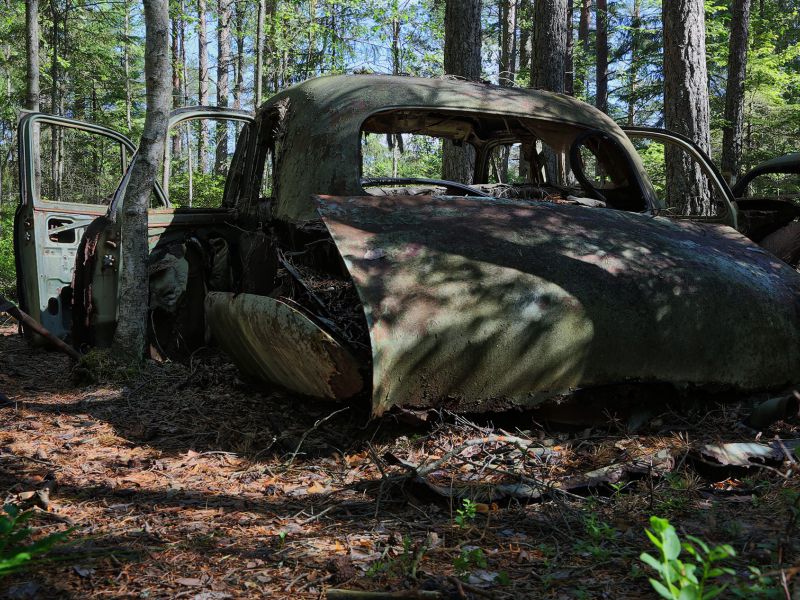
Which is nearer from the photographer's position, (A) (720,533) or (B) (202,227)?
(A) (720,533)

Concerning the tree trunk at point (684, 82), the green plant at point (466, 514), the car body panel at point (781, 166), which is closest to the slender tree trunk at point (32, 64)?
the tree trunk at point (684, 82)

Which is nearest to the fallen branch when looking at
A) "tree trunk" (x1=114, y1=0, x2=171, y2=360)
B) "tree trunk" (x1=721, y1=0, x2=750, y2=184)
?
"tree trunk" (x1=114, y1=0, x2=171, y2=360)

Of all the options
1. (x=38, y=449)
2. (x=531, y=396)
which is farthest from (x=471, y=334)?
(x=38, y=449)

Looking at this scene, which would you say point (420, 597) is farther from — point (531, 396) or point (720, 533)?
point (531, 396)

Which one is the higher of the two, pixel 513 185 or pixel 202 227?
pixel 513 185

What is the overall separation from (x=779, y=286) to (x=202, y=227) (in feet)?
12.8

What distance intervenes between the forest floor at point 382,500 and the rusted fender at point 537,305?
0.86ft

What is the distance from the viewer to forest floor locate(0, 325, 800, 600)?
2.00 m

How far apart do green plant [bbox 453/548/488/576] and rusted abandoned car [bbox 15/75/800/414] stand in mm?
800

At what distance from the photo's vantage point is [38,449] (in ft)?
11.0

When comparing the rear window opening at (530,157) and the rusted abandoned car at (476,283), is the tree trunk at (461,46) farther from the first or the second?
the rusted abandoned car at (476,283)

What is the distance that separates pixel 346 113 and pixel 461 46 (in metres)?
5.90

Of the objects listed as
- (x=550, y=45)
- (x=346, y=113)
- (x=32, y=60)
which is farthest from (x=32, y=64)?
(x=346, y=113)

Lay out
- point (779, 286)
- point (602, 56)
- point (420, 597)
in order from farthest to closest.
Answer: point (602, 56), point (779, 286), point (420, 597)
